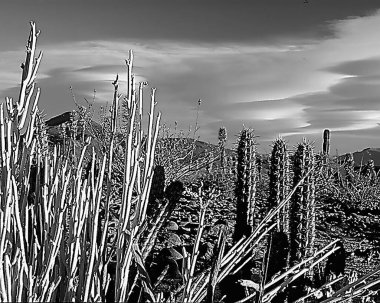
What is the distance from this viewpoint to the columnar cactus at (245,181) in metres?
5.21

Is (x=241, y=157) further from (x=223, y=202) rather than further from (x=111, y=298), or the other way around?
(x=111, y=298)

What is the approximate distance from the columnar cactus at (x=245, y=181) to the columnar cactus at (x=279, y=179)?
167 mm

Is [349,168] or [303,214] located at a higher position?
[349,168]

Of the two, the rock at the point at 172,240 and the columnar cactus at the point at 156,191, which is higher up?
the columnar cactus at the point at 156,191

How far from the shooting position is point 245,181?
5531 mm

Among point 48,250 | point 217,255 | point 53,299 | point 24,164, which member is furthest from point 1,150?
point 217,255

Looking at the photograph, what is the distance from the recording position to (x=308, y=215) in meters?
5.17

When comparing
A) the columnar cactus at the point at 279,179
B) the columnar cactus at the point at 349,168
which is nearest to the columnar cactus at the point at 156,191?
the columnar cactus at the point at 279,179

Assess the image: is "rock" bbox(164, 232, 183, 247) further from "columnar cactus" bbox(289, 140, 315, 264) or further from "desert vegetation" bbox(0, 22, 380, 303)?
"columnar cactus" bbox(289, 140, 315, 264)

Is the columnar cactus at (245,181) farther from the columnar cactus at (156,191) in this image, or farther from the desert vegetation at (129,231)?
the columnar cactus at (156,191)

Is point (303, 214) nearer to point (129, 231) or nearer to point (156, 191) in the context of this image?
point (156, 191)

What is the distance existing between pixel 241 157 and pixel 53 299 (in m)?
4.32

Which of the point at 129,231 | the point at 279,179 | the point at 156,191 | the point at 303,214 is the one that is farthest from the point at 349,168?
the point at 129,231

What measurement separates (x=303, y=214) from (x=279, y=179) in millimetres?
446
